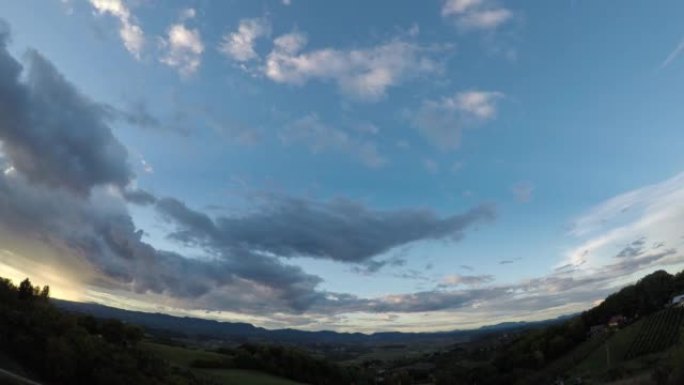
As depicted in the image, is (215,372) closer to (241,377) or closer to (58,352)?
(241,377)

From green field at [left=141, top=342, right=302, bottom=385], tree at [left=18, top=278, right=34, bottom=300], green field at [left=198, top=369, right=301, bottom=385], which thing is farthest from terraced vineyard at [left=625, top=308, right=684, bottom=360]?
tree at [left=18, top=278, right=34, bottom=300]

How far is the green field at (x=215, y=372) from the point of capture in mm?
138250

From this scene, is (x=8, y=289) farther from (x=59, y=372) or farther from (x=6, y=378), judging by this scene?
(x=6, y=378)

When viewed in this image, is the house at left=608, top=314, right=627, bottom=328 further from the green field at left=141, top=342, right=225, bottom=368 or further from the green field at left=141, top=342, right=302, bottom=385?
the green field at left=141, top=342, right=225, bottom=368

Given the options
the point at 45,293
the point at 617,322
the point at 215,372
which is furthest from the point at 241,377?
the point at 617,322

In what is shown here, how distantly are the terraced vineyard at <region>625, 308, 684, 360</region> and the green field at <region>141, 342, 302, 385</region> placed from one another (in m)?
90.1

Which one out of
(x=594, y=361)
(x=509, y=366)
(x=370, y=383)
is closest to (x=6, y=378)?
(x=594, y=361)

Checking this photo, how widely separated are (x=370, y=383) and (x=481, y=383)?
1558 inches

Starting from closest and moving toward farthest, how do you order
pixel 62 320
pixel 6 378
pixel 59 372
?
pixel 6 378
pixel 59 372
pixel 62 320

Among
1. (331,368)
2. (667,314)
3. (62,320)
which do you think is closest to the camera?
(62,320)

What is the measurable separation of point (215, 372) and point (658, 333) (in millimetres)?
117495

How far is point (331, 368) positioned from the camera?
18738 cm

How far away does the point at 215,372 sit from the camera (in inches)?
5778

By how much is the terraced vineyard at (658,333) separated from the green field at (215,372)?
9009cm
